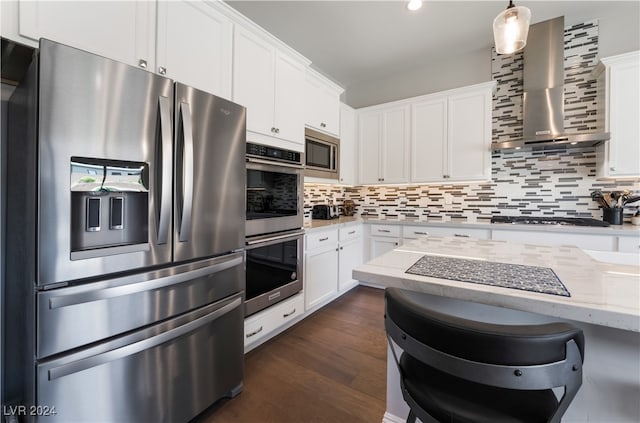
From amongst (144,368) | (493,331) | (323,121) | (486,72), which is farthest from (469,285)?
(486,72)

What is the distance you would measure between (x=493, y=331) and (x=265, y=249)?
1614mm

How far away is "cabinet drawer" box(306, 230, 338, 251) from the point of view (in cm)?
257

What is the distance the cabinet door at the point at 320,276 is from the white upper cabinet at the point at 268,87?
112cm

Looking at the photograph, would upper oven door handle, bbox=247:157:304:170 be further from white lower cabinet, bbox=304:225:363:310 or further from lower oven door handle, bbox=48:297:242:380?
lower oven door handle, bbox=48:297:242:380

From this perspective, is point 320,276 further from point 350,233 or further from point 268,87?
point 268,87

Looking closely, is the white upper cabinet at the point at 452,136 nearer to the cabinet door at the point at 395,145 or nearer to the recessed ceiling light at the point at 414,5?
the cabinet door at the point at 395,145

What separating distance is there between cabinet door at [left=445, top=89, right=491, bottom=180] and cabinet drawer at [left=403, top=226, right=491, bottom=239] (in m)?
0.63

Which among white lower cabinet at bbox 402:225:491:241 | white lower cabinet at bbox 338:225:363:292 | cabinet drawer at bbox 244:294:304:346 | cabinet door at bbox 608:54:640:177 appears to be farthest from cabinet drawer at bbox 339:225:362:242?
cabinet door at bbox 608:54:640:177

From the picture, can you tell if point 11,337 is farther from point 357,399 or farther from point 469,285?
point 469,285

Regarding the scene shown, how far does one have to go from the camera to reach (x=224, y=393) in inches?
59.2

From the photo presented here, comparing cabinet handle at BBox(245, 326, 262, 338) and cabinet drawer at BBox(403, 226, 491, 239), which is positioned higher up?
cabinet drawer at BBox(403, 226, 491, 239)

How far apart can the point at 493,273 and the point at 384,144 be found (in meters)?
2.88

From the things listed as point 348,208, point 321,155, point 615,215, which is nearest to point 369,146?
point 348,208

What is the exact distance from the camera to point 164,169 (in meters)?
1.20
